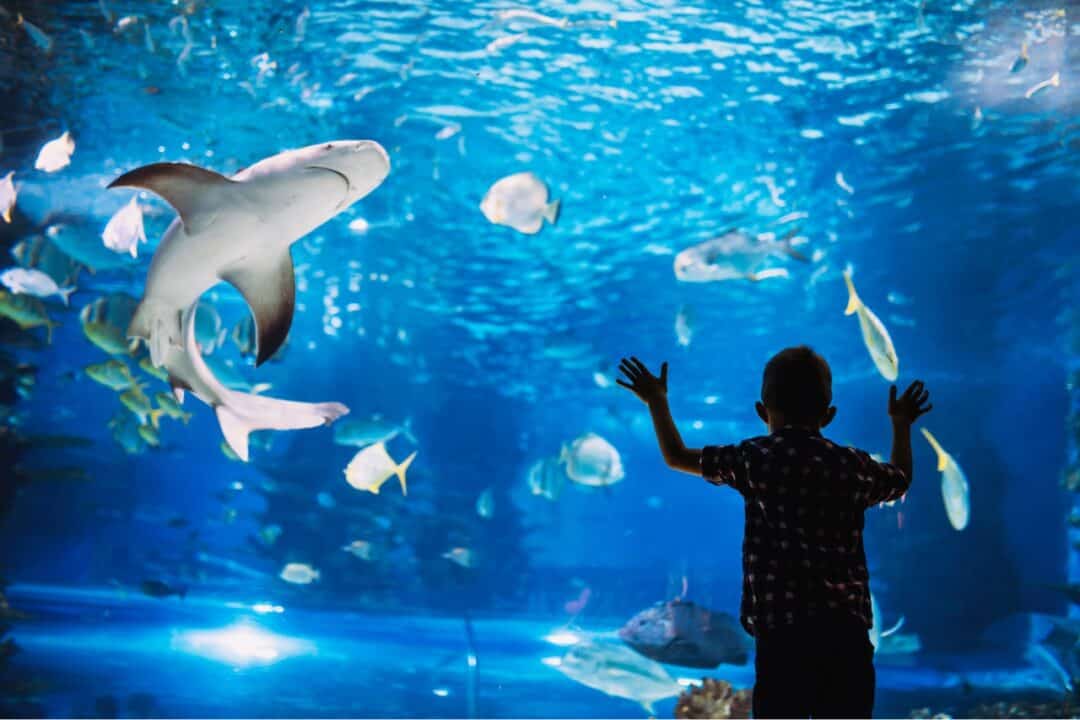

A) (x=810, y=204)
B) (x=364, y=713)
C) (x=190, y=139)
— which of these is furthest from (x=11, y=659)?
(x=810, y=204)

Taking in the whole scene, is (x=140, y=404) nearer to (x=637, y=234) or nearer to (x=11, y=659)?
(x=11, y=659)

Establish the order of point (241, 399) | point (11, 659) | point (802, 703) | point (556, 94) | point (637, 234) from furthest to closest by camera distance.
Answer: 1. point (637, 234)
2. point (556, 94)
3. point (11, 659)
4. point (241, 399)
5. point (802, 703)

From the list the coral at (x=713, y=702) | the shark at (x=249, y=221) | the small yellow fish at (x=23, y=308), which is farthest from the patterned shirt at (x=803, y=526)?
the small yellow fish at (x=23, y=308)

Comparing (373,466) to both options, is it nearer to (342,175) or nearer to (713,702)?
(713,702)

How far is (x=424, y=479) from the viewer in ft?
68.3

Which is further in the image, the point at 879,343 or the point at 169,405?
the point at 169,405

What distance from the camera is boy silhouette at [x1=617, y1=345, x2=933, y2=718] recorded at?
224 cm

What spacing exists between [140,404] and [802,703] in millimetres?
8112

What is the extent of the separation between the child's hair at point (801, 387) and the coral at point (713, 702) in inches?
164

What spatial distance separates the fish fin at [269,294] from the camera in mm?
3674

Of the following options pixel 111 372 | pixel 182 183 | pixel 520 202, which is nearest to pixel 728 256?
pixel 520 202

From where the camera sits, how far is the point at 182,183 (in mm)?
2988

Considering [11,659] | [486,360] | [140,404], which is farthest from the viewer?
[486,360]

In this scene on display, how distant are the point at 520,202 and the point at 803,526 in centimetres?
514
